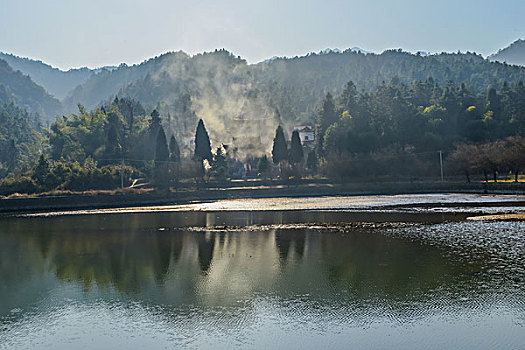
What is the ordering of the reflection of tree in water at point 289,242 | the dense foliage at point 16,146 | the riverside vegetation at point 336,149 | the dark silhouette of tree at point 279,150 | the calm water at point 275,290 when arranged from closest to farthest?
1. the calm water at point 275,290
2. the reflection of tree in water at point 289,242
3. the riverside vegetation at point 336,149
4. the dark silhouette of tree at point 279,150
5. the dense foliage at point 16,146

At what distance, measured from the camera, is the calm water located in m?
13.8

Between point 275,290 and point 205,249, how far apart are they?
1106 cm

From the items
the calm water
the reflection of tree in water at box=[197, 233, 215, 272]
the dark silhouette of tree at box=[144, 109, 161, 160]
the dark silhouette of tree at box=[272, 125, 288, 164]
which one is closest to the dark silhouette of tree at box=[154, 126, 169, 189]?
the dark silhouette of tree at box=[144, 109, 161, 160]

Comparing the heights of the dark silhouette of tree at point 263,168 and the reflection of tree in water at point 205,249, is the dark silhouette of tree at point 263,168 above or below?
above

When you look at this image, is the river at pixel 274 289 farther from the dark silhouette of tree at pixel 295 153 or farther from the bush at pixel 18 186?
the dark silhouette of tree at pixel 295 153

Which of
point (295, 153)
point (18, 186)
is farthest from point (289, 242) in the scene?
point (295, 153)

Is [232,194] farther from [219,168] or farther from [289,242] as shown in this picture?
[289,242]

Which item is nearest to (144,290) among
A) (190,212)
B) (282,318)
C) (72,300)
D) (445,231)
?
(72,300)

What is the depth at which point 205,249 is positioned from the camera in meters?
29.0

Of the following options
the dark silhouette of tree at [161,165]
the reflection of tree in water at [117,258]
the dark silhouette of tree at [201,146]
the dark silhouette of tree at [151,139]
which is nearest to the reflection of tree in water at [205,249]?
the reflection of tree in water at [117,258]

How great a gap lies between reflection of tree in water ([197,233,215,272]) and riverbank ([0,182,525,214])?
33.8 metres

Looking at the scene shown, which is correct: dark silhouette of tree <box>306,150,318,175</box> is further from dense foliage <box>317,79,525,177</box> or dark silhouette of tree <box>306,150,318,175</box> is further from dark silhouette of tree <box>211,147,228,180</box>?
dark silhouette of tree <box>211,147,228,180</box>

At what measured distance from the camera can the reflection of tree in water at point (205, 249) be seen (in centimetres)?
2433

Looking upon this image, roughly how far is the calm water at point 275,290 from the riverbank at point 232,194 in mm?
37374
